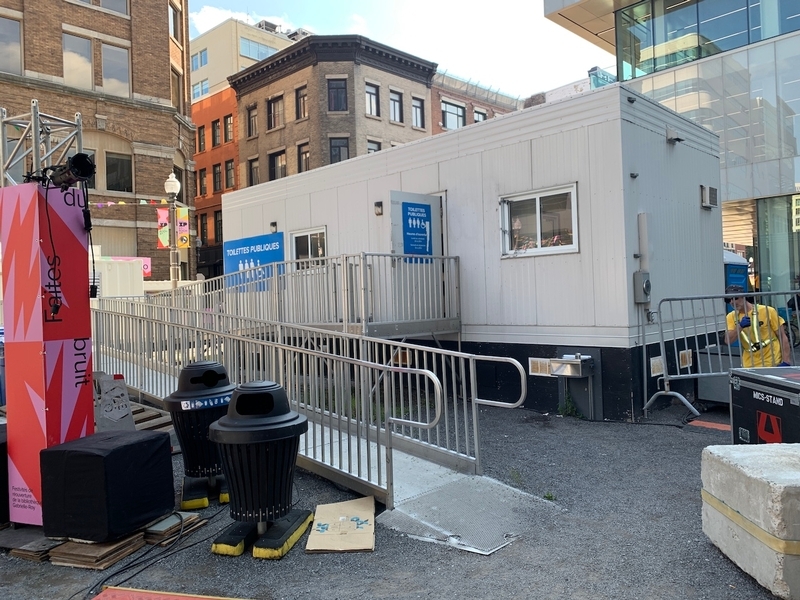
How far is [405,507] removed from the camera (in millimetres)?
5000

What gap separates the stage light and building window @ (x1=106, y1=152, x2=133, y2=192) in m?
26.1

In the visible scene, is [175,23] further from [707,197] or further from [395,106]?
[707,197]

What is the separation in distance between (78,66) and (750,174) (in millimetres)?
26721

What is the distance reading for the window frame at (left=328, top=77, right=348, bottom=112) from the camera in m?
33.8

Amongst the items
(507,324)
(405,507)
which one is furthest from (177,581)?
(507,324)

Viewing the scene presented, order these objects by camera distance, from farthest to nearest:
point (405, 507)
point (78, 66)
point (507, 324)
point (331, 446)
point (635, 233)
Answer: point (78, 66), point (507, 324), point (635, 233), point (331, 446), point (405, 507)

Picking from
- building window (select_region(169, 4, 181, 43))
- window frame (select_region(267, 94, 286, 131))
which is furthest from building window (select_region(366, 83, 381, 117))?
building window (select_region(169, 4, 181, 43))

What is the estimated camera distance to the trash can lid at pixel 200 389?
548 centimetres

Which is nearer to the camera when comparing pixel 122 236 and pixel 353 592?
pixel 353 592

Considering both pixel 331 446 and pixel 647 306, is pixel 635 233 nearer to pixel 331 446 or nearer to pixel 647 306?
pixel 647 306

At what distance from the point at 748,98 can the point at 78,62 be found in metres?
26.3

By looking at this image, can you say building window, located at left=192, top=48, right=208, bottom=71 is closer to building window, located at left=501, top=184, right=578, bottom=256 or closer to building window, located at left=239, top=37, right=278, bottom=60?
building window, located at left=239, top=37, right=278, bottom=60

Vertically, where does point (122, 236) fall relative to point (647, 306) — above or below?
above

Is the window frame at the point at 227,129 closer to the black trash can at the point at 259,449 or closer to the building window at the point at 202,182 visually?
the building window at the point at 202,182
